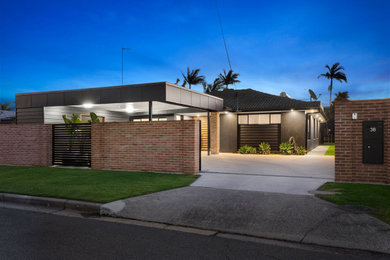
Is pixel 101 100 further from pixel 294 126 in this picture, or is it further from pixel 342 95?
pixel 342 95

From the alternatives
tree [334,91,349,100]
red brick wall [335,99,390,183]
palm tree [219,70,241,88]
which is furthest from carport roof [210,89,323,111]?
tree [334,91,349,100]

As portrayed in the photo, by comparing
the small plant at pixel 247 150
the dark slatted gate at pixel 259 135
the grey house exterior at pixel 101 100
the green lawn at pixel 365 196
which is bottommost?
the green lawn at pixel 365 196

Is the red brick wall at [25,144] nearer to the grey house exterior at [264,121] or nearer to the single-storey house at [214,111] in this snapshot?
the single-storey house at [214,111]

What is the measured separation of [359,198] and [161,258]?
4911 millimetres

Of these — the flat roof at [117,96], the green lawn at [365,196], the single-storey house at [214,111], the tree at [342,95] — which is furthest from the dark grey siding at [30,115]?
the tree at [342,95]

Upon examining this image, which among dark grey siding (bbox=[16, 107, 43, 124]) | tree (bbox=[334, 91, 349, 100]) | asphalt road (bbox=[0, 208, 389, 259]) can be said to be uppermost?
tree (bbox=[334, 91, 349, 100])

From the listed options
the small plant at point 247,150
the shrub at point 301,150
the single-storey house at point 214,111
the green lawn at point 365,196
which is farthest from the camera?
the small plant at point 247,150

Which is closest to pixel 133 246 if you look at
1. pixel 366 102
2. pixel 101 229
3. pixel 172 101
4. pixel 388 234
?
pixel 101 229

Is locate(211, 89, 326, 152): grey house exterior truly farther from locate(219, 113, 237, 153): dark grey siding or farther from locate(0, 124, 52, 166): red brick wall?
locate(0, 124, 52, 166): red brick wall

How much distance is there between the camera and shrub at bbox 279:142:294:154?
67.7ft

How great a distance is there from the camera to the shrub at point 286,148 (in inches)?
813

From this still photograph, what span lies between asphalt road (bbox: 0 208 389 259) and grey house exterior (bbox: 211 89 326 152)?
16.5 m

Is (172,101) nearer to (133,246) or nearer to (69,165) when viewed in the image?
(69,165)

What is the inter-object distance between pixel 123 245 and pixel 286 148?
17789 mm
